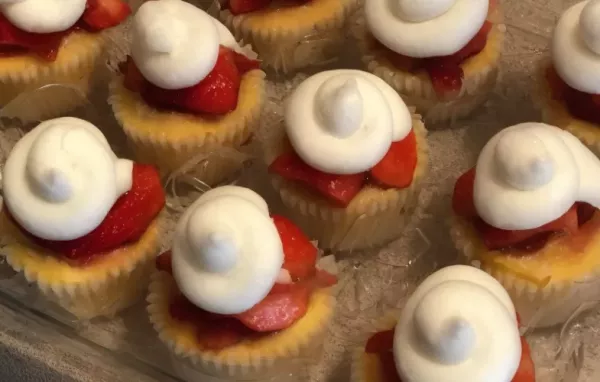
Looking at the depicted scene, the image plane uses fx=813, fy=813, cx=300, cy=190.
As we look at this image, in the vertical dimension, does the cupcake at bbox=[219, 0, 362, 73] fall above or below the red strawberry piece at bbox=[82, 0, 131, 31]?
below

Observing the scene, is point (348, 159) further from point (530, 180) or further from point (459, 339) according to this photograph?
point (459, 339)

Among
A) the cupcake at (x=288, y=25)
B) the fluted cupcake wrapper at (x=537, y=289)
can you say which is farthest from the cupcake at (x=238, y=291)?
the cupcake at (x=288, y=25)

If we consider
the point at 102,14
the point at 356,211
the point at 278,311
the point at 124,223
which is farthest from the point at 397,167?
the point at 102,14

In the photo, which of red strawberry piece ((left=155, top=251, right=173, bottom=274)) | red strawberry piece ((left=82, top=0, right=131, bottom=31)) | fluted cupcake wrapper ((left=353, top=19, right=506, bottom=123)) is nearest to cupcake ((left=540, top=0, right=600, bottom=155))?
fluted cupcake wrapper ((left=353, top=19, right=506, bottom=123))

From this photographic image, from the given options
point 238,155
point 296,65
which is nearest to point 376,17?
point 296,65

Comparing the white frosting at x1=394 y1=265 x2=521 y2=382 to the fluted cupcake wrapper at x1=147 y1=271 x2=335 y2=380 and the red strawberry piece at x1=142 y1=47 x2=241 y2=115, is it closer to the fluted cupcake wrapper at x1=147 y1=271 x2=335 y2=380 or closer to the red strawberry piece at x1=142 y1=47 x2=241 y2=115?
the fluted cupcake wrapper at x1=147 y1=271 x2=335 y2=380

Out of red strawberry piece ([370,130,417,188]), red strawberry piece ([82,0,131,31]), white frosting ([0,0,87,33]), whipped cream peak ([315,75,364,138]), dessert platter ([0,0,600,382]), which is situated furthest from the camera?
red strawberry piece ([82,0,131,31])

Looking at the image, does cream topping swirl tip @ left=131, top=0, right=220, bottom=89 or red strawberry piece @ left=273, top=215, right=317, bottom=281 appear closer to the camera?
red strawberry piece @ left=273, top=215, right=317, bottom=281

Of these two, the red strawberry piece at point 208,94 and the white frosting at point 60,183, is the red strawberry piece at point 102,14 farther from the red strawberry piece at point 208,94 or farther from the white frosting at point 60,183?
the white frosting at point 60,183
